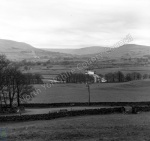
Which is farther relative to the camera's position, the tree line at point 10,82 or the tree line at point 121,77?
the tree line at point 121,77

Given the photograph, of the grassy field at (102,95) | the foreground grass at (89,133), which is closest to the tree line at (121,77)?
the grassy field at (102,95)

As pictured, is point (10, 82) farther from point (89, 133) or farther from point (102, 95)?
point (89, 133)

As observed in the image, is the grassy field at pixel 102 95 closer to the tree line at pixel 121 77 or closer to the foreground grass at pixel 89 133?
the tree line at pixel 121 77

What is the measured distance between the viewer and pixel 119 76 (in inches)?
4850

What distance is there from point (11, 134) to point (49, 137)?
4.99 meters

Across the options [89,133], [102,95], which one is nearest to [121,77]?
[102,95]

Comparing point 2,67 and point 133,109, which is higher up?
point 2,67

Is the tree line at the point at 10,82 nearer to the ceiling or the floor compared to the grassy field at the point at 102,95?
nearer to the ceiling

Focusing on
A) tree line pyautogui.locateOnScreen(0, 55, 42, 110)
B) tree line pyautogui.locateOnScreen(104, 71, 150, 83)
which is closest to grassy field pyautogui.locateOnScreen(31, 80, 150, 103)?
tree line pyautogui.locateOnScreen(0, 55, 42, 110)

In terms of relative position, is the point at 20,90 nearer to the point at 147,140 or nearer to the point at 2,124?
the point at 2,124

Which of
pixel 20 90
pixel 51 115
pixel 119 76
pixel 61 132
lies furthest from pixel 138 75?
pixel 61 132

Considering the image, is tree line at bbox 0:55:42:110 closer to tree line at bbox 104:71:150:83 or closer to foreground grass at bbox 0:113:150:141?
foreground grass at bbox 0:113:150:141

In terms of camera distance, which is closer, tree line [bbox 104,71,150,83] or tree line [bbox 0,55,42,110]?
tree line [bbox 0,55,42,110]

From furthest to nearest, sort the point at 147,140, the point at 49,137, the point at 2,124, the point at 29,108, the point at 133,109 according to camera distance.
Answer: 1. the point at 29,108
2. the point at 133,109
3. the point at 2,124
4. the point at 49,137
5. the point at 147,140
